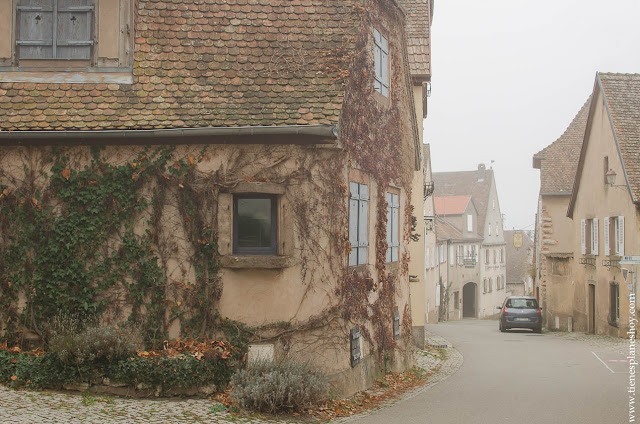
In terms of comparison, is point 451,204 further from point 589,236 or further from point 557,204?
point 589,236

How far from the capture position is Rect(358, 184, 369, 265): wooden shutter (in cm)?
1259

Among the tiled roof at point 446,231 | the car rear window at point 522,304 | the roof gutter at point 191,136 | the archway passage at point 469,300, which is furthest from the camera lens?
the archway passage at point 469,300

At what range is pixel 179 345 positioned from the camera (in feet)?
35.8

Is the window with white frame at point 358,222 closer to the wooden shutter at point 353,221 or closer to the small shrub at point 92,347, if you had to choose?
the wooden shutter at point 353,221

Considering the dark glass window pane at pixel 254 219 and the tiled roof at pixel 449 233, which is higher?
the tiled roof at pixel 449 233

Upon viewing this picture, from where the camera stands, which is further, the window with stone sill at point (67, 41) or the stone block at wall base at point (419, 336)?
the stone block at wall base at point (419, 336)

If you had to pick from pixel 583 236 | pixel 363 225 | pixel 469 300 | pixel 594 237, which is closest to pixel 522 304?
pixel 583 236

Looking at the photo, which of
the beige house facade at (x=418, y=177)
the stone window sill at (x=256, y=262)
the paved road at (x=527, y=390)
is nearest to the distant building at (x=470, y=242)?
the beige house facade at (x=418, y=177)

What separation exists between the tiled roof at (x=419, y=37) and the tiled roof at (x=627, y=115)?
852 centimetres

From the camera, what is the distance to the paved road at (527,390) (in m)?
10.8

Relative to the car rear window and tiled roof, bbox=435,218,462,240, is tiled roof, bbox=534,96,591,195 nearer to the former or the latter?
the car rear window

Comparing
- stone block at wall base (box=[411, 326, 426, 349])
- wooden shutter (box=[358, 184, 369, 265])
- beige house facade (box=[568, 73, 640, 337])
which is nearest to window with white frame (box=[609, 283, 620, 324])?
beige house facade (box=[568, 73, 640, 337])

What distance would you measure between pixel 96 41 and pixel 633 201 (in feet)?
60.5

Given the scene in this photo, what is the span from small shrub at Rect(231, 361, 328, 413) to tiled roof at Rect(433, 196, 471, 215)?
170 feet
